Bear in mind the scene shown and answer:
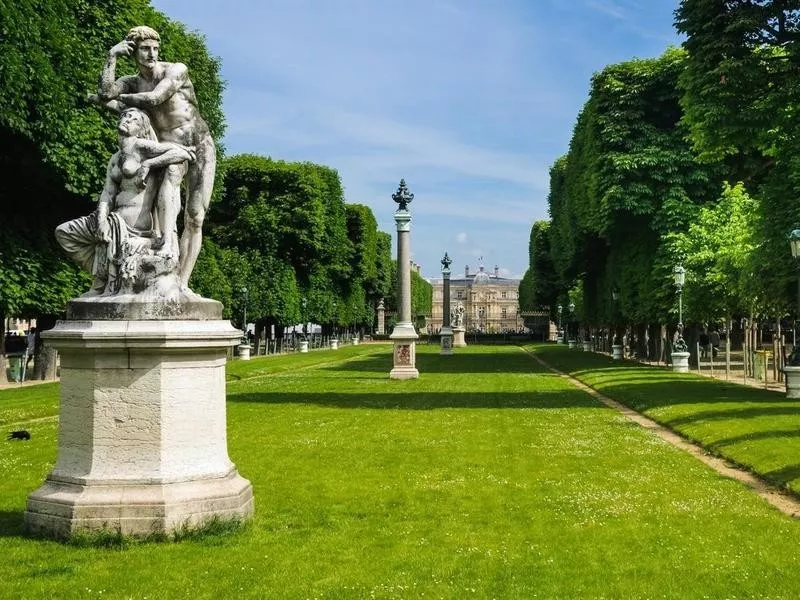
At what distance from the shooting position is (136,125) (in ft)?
27.6

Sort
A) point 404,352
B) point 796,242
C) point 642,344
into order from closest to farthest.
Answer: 1. point 796,242
2. point 404,352
3. point 642,344

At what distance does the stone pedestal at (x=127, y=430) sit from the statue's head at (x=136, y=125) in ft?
5.70

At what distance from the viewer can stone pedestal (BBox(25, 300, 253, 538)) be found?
25.4 ft

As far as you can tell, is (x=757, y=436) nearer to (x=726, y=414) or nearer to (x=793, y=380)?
(x=726, y=414)

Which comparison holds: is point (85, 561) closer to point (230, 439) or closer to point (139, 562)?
point (139, 562)

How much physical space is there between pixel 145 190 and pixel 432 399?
15.5m

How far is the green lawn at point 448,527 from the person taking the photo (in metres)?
6.72

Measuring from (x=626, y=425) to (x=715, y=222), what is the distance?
2182cm

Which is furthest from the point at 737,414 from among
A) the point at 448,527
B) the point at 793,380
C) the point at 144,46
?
Result: the point at 144,46

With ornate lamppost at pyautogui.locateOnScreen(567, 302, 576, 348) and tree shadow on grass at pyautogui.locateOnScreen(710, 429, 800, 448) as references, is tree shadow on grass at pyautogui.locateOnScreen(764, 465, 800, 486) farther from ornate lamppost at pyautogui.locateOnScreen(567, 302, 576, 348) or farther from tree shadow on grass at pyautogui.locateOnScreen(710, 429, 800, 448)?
ornate lamppost at pyautogui.locateOnScreen(567, 302, 576, 348)

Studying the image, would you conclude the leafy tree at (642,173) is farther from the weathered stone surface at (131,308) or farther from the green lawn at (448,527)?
the weathered stone surface at (131,308)

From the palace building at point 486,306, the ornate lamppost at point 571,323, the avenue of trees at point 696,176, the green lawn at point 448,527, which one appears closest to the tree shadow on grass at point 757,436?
the green lawn at point 448,527

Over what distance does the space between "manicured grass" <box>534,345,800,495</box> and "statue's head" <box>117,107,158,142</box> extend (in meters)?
8.63

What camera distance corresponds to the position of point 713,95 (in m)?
21.7
